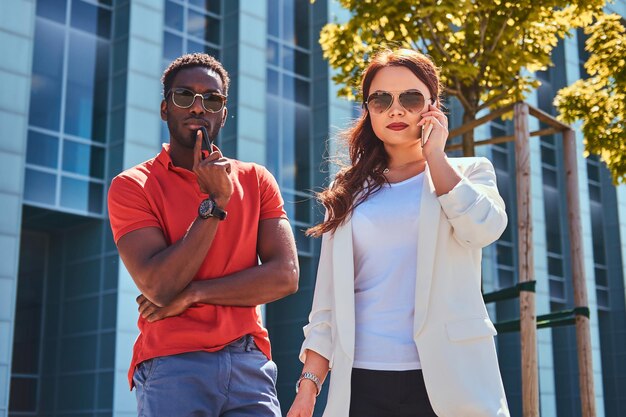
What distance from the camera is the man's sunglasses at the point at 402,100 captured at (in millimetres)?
3131

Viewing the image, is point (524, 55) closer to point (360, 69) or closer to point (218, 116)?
point (360, 69)

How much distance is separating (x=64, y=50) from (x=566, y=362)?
2186 centimetres

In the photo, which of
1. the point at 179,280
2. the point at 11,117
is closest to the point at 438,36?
the point at 179,280

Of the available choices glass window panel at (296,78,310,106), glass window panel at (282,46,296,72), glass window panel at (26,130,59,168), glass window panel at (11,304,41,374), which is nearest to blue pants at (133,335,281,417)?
glass window panel at (26,130,59,168)

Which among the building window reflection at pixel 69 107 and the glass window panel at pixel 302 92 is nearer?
the building window reflection at pixel 69 107

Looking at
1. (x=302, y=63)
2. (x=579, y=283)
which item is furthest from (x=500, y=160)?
(x=579, y=283)

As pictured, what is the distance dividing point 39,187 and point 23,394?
5.19 metres

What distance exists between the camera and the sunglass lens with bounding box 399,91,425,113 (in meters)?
3.13

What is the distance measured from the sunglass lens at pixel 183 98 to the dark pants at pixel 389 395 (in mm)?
1286

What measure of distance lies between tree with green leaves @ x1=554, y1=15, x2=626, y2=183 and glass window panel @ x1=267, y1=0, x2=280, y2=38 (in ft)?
43.1

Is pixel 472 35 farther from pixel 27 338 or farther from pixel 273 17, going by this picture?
pixel 273 17

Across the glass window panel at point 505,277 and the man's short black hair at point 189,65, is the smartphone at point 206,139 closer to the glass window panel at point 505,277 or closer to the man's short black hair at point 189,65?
the man's short black hair at point 189,65

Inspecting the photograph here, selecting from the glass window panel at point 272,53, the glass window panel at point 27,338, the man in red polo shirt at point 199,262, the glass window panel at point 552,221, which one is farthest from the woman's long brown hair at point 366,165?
the glass window panel at point 552,221

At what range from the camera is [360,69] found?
9.12m
